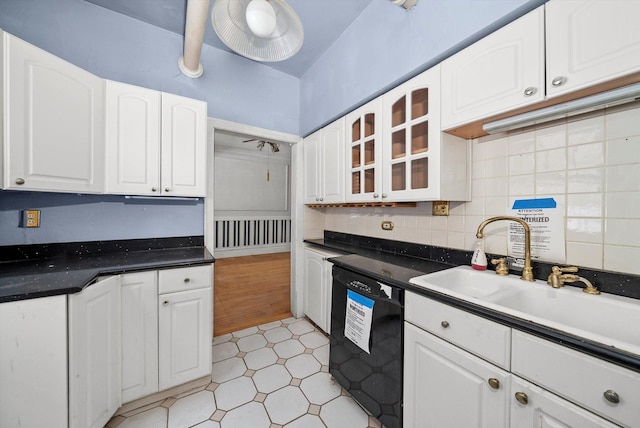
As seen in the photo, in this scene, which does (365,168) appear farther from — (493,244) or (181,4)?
(181,4)

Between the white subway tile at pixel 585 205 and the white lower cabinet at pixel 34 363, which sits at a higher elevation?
the white subway tile at pixel 585 205

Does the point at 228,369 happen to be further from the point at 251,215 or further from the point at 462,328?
the point at 251,215

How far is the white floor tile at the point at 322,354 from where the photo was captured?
1864mm

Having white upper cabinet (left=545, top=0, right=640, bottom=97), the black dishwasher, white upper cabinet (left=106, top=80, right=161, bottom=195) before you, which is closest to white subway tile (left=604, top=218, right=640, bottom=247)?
white upper cabinet (left=545, top=0, right=640, bottom=97)

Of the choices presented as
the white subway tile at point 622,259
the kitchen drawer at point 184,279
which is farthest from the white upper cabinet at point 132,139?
the white subway tile at point 622,259

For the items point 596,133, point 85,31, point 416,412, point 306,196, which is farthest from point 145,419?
point 596,133

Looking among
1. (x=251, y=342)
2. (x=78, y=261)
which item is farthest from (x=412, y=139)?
(x=78, y=261)

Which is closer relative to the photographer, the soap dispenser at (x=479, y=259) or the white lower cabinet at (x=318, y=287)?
the soap dispenser at (x=479, y=259)

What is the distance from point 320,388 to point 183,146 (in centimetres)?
196

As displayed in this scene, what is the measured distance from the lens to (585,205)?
1.08 meters

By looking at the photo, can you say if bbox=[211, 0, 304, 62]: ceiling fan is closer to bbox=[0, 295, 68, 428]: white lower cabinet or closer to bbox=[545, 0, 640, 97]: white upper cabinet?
bbox=[545, 0, 640, 97]: white upper cabinet

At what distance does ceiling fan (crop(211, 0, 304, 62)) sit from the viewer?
3.22 ft

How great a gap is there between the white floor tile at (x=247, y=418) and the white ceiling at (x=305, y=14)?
2.67 meters

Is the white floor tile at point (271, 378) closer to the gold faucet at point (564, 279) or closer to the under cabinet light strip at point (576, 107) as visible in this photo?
the gold faucet at point (564, 279)
